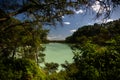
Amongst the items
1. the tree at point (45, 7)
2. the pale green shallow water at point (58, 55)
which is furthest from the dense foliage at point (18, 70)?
the pale green shallow water at point (58, 55)

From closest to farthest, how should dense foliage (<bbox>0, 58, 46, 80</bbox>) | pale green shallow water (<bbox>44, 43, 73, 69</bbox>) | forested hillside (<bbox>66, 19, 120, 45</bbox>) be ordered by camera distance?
forested hillside (<bbox>66, 19, 120, 45</bbox>), dense foliage (<bbox>0, 58, 46, 80</bbox>), pale green shallow water (<bbox>44, 43, 73, 69</bbox>)

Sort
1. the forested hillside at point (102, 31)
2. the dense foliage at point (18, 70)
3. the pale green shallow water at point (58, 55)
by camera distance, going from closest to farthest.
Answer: the forested hillside at point (102, 31), the dense foliage at point (18, 70), the pale green shallow water at point (58, 55)

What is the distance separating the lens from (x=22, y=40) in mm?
17781

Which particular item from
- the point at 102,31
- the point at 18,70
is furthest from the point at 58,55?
the point at 18,70

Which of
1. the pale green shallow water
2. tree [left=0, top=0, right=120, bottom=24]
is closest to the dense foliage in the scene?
tree [left=0, top=0, right=120, bottom=24]

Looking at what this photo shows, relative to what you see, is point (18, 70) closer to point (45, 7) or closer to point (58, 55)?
point (45, 7)

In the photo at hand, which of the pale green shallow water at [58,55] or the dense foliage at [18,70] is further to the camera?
the pale green shallow water at [58,55]

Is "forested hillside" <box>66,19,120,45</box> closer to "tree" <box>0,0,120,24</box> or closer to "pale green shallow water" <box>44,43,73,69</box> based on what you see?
"tree" <box>0,0,120,24</box>

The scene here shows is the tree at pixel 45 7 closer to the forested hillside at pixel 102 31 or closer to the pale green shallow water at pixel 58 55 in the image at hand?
the forested hillside at pixel 102 31

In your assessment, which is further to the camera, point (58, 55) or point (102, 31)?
point (58, 55)

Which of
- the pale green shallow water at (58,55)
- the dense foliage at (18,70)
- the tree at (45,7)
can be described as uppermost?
the tree at (45,7)

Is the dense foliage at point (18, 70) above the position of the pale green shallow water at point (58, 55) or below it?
above

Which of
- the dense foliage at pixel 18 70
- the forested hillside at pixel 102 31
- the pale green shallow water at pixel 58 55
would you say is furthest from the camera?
the pale green shallow water at pixel 58 55

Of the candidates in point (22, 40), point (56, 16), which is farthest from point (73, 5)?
point (22, 40)
